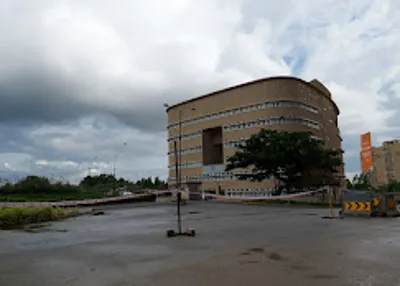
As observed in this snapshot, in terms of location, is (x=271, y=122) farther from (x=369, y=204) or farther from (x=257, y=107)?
(x=369, y=204)

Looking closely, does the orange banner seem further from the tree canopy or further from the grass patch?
the grass patch

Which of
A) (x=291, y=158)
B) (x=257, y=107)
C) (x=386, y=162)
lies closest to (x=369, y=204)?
(x=291, y=158)

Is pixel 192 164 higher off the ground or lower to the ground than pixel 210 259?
A: higher

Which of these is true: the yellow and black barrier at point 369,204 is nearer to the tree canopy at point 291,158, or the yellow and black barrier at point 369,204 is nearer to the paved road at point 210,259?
the paved road at point 210,259

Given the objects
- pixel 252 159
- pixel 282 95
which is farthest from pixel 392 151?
pixel 252 159

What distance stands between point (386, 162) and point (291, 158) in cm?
8835

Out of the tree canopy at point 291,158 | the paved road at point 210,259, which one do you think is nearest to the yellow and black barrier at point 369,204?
the paved road at point 210,259

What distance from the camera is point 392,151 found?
107500 millimetres

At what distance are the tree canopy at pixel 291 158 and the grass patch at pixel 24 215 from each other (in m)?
23.7

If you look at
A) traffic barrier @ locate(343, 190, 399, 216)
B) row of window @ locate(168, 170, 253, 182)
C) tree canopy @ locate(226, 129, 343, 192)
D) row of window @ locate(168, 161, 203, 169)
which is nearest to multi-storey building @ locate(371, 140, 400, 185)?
row of window @ locate(168, 170, 253, 182)

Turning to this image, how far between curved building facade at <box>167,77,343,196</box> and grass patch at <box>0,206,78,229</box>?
41956mm

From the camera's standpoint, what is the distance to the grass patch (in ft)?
58.0

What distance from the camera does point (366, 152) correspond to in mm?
39594

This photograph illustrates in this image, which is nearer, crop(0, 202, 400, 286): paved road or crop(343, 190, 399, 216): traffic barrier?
crop(0, 202, 400, 286): paved road
